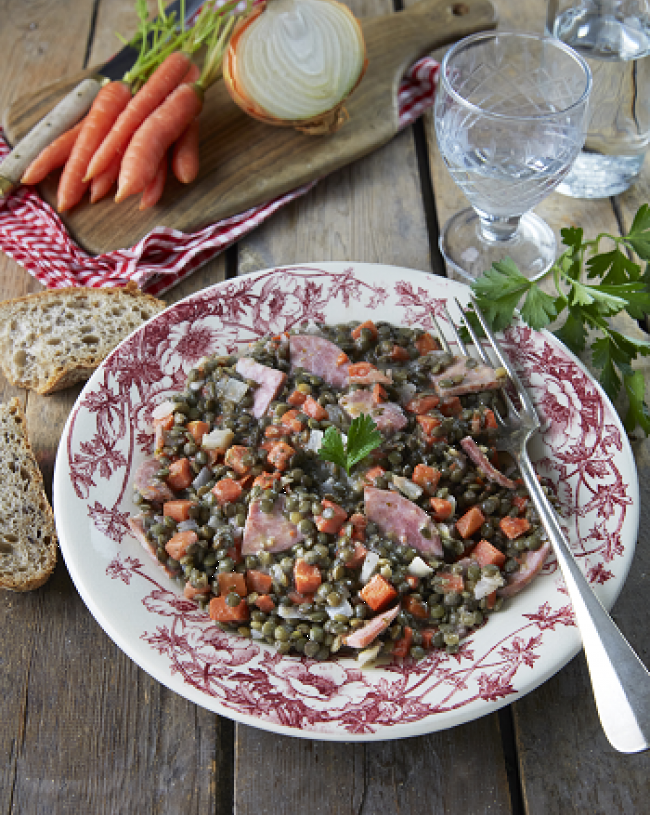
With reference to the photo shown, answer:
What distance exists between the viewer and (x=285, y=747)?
2230mm

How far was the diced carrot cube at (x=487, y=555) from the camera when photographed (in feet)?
7.40

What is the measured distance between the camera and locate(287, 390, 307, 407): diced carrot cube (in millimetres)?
2617

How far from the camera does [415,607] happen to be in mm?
2168

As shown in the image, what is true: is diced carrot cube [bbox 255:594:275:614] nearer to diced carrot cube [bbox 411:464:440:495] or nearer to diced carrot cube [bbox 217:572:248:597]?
diced carrot cube [bbox 217:572:248:597]

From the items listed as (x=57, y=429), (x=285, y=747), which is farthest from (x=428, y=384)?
(x=57, y=429)

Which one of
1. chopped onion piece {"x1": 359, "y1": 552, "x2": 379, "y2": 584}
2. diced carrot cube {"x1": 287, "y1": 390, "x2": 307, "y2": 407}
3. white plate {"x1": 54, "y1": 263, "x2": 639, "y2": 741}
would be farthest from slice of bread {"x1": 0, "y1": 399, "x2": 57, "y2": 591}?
chopped onion piece {"x1": 359, "y1": 552, "x2": 379, "y2": 584}

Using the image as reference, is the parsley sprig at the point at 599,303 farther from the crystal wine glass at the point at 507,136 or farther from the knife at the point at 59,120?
the knife at the point at 59,120

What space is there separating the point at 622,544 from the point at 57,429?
2.24 metres

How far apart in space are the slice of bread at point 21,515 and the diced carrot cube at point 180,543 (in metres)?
0.56

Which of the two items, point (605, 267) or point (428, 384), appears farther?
point (605, 267)

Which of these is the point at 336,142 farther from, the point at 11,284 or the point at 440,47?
the point at 11,284

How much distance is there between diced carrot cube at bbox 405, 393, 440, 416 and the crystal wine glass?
107cm

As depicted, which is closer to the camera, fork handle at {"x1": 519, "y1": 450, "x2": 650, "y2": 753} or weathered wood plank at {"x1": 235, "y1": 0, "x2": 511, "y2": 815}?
fork handle at {"x1": 519, "y1": 450, "x2": 650, "y2": 753}

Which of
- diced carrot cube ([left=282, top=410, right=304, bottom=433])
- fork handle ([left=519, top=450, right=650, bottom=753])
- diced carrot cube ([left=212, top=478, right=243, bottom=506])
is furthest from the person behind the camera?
diced carrot cube ([left=282, top=410, right=304, bottom=433])
